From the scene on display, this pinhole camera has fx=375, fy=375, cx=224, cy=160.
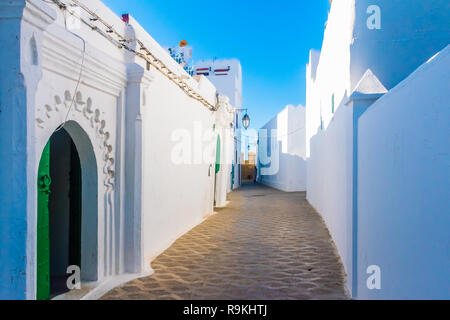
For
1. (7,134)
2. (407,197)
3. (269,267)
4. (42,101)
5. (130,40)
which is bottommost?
(269,267)

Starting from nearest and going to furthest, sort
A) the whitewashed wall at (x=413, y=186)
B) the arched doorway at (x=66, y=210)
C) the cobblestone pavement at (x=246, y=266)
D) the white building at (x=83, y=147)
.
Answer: the whitewashed wall at (x=413, y=186), the white building at (x=83, y=147), the arched doorway at (x=66, y=210), the cobblestone pavement at (x=246, y=266)

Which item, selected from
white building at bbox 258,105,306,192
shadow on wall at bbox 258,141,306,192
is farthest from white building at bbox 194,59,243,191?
shadow on wall at bbox 258,141,306,192

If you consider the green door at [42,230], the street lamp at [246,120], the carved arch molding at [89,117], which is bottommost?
the green door at [42,230]

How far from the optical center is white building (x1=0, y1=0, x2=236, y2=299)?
8.36 feet

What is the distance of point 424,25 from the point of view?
17.0ft

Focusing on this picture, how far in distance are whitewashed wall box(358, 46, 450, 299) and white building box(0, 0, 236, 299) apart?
246cm

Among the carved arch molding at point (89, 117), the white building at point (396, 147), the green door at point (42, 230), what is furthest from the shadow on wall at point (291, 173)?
the green door at point (42, 230)

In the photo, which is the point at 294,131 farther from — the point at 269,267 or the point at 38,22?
the point at 38,22

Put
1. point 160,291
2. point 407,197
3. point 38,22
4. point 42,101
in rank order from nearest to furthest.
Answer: point 407,197 < point 38,22 < point 42,101 < point 160,291

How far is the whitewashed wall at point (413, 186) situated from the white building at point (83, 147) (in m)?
2.46

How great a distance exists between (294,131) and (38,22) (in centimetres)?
1904

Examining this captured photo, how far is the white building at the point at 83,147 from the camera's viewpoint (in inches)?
100

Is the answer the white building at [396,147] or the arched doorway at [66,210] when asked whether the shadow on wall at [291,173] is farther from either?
the arched doorway at [66,210]

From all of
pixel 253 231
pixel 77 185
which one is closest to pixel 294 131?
pixel 253 231
